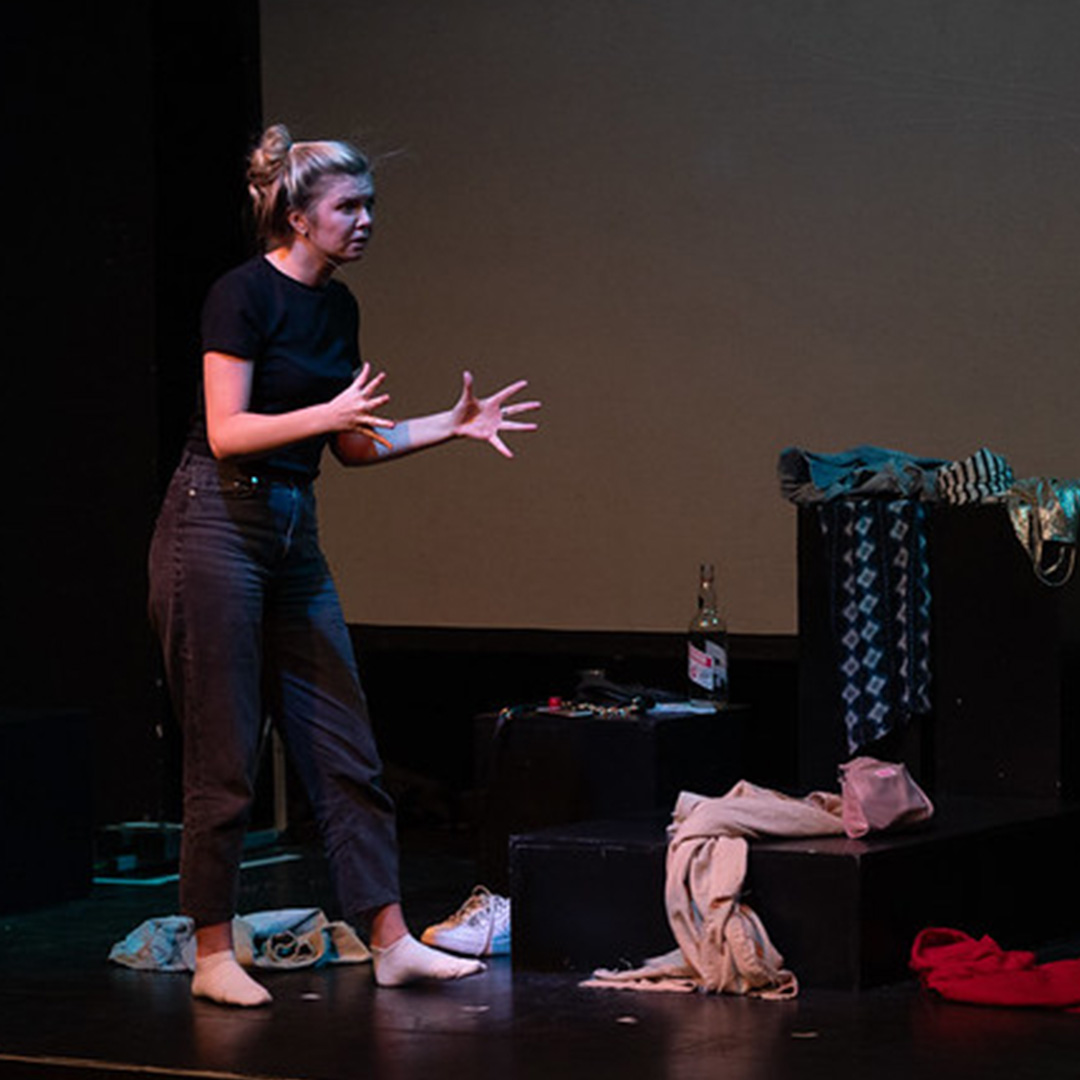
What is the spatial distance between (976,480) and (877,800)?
110 cm

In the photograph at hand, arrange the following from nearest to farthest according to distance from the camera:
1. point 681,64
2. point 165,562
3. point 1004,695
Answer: point 165,562 < point 1004,695 < point 681,64

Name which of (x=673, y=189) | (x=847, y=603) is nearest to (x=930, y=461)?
(x=847, y=603)

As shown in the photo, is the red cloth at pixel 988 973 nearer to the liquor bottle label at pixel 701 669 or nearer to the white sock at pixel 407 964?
the white sock at pixel 407 964

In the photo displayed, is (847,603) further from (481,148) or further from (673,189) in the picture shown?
(481,148)

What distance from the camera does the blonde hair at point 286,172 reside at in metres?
4.33

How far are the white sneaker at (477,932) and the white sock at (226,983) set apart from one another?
0.59 m

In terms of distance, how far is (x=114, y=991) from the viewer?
15.0 ft

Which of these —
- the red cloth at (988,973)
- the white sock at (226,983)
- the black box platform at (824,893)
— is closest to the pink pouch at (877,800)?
the black box platform at (824,893)

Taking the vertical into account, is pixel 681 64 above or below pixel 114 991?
above

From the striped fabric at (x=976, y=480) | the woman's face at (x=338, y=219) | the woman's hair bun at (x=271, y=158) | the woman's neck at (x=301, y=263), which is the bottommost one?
the striped fabric at (x=976, y=480)

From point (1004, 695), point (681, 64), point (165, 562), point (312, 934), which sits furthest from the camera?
point (681, 64)

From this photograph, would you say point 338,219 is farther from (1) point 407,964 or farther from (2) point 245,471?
(1) point 407,964

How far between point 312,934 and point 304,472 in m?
0.96

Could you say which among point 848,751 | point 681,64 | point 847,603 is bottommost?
point 848,751
